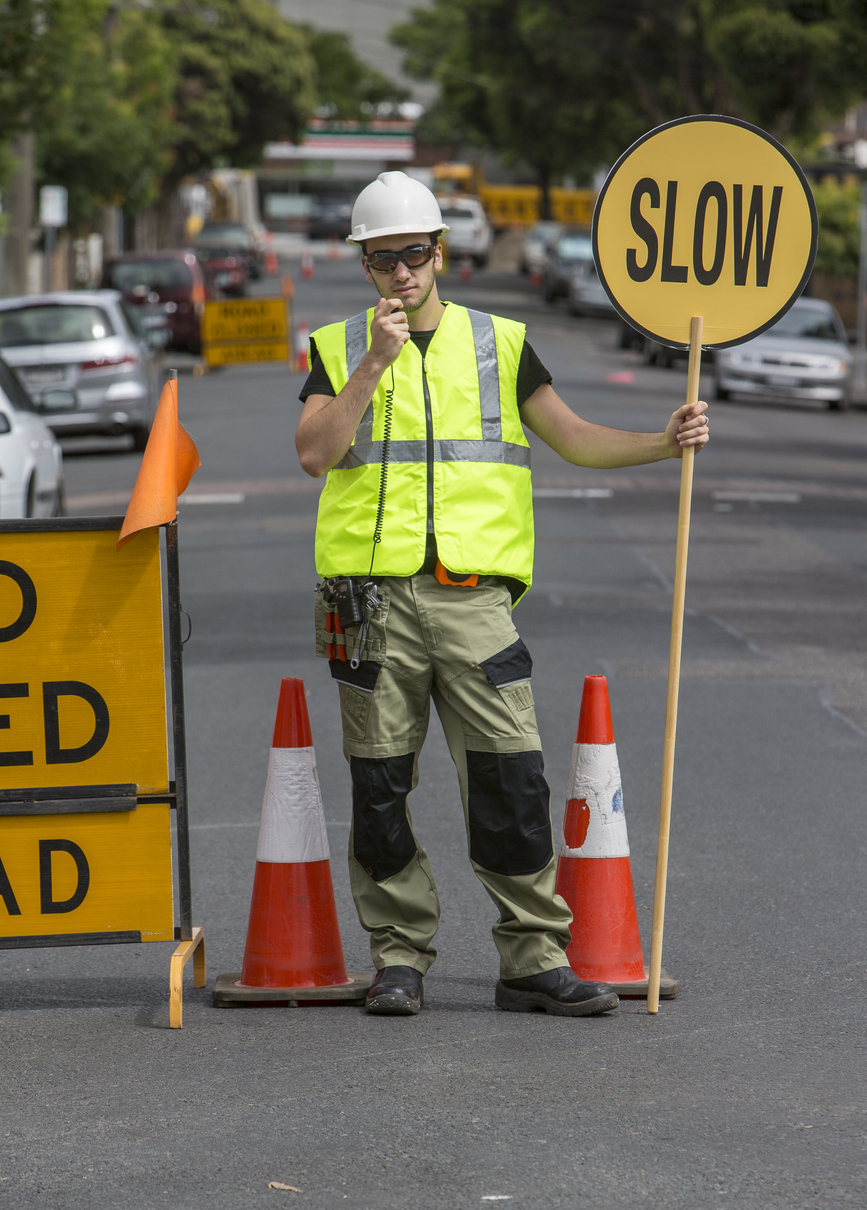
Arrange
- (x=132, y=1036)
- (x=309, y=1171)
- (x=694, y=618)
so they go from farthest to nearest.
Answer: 1. (x=694, y=618)
2. (x=132, y=1036)
3. (x=309, y=1171)

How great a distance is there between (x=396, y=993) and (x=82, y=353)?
15615mm

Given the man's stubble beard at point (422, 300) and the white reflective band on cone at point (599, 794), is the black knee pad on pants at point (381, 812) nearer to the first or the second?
the white reflective band on cone at point (599, 794)

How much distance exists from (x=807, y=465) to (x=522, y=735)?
52.6 feet

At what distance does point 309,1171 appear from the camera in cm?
379

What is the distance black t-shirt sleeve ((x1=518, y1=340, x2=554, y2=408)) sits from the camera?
4832mm

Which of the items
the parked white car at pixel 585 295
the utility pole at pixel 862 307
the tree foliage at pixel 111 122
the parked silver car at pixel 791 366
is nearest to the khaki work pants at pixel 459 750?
the parked silver car at pixel 791 366

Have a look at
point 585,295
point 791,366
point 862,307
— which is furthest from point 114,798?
point 585,295

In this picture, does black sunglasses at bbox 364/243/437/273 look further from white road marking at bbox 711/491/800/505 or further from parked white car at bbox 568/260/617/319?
parked white car at bbox 568/260/617/319

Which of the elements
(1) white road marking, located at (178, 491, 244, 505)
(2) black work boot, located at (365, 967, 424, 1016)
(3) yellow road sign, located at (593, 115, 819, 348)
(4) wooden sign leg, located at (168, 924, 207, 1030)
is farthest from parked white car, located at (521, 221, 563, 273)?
(2) black work boot, located at (365, 967, 424, 1016)

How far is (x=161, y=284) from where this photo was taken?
1230 inches

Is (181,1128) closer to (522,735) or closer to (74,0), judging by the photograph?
(522,735)

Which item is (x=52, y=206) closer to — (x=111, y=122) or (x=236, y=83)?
(x=111, y=122)

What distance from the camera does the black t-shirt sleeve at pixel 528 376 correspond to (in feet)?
15.9

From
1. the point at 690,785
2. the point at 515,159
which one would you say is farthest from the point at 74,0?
the point at 515,159
